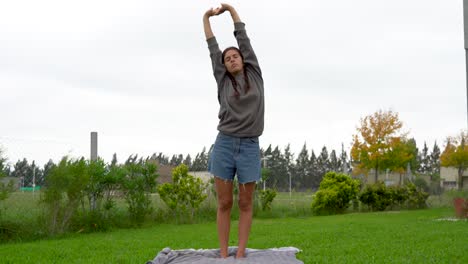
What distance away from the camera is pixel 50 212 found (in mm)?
8586

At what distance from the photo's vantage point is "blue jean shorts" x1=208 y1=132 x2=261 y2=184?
12.9 feet

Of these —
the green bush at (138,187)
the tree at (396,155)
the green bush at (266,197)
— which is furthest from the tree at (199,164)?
the tree at (396,155)

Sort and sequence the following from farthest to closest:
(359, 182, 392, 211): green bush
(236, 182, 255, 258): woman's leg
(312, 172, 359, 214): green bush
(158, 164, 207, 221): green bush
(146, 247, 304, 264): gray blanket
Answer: (359, 182, 392, 211): green bush < (312, 172, 359, 214): green bush < (158, 164, 207, 221): green bush < (236, 182, 255, 258): woman's leg < (146, 247, 304, 264): gray blanket

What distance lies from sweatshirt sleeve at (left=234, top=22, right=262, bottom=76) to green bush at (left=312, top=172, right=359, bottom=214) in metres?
10.8

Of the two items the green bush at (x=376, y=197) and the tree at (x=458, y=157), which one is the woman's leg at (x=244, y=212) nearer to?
the green bush at (x=376, y=197)

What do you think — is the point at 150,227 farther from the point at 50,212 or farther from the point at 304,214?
the point at 304,214

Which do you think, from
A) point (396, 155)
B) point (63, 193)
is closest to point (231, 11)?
Result: point (63, 193)

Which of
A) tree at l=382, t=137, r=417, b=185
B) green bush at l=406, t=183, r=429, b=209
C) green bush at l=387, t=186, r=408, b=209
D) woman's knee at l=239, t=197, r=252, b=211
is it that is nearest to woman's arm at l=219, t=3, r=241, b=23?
woman's knee at l=239, t=197, r=252, b=211

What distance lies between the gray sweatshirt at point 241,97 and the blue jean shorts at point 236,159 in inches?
2.2

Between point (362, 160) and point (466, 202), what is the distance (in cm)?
1055

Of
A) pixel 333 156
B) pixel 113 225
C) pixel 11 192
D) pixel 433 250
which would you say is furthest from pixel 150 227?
pixel 333 156

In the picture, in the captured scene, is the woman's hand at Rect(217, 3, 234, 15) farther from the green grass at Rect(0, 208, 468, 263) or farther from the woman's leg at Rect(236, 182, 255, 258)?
the green grass at Rect(0, 208, 468, 263)

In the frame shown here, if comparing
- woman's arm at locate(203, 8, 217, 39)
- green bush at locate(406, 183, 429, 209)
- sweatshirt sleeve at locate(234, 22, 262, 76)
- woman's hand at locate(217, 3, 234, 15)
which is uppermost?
woman's hand at locate(217, 3, 234, 15)

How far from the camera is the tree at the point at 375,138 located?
20.5m
